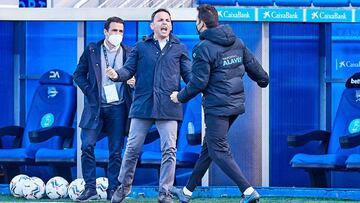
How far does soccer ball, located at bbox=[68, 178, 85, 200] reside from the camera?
42.2ft

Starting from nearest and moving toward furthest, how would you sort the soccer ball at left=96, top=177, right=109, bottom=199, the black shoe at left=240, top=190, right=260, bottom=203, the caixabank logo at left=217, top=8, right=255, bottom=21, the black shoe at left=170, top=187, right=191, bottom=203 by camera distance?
the black shoe at left=240, top=190, right=260, bottom=203 < the black shoe at left=170, top=187, right=191, bottom=203 < the soccer ball at left=96, top=177, right=109, bottom=199 < the caixabank logo at left=217, top=8, right=255, bottom=21

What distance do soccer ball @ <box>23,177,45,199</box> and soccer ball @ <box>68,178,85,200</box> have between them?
0.34m

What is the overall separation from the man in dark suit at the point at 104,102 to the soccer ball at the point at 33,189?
0.73 meters

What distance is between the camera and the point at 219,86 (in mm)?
11094

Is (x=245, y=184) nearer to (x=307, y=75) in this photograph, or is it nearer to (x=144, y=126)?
(x=144, y=126)

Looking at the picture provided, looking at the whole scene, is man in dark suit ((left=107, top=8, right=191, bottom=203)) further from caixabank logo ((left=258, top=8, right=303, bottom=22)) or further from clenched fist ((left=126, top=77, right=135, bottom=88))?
caixabank logo ((left=258, top=8, right=303, bottom=22))

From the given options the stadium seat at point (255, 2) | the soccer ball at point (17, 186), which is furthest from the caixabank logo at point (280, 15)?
the soccer ball at point (17, 186)

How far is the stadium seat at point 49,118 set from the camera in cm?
1431

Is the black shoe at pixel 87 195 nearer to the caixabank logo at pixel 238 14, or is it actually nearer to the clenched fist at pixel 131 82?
the clenched fist at pixel 131 82

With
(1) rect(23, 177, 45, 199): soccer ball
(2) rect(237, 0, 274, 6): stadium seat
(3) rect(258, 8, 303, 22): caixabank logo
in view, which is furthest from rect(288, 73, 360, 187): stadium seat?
(1) rect(23, 177, 45, 199): soccer ball

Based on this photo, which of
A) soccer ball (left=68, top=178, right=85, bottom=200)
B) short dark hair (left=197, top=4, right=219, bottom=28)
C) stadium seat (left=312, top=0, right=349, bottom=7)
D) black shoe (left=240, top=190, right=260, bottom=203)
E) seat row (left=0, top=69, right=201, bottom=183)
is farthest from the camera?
stadium seat (left=312, top=0, right=349, bottom=7)

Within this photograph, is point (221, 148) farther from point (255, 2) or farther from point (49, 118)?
point (49, 118)

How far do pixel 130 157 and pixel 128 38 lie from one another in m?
2.94

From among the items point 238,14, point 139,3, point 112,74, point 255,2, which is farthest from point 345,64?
point 112,74
